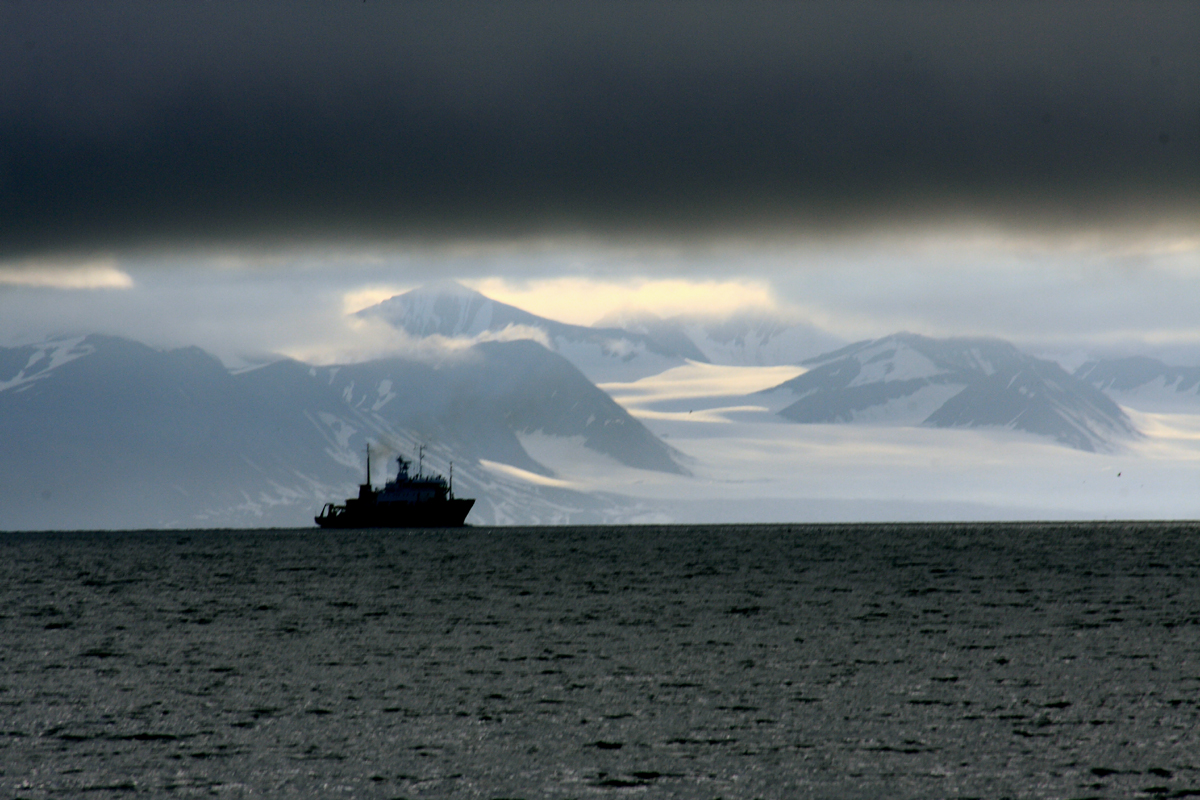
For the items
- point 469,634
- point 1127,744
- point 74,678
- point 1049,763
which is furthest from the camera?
point 469,634

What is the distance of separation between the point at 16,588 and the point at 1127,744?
97396mm

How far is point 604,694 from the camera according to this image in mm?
42656

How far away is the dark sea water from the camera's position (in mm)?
29516

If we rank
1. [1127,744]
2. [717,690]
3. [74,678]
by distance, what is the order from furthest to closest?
[74,678] → [717,690] → [1127,744]

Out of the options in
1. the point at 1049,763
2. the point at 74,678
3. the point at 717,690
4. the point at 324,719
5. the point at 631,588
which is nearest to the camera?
the point at 1049,763

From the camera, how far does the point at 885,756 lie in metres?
31.8

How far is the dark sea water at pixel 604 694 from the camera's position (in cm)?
2952

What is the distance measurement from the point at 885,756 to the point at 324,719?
52.7 feet

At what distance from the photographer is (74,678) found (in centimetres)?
4700

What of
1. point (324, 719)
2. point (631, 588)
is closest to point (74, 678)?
point (324, 719)

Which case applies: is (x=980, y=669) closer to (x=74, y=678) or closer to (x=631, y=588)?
(x=74, y=678)

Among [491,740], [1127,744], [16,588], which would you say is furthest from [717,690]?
[16,588]

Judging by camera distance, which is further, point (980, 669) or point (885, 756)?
point (980, 669)

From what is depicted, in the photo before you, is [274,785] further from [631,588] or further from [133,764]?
[631,588]
